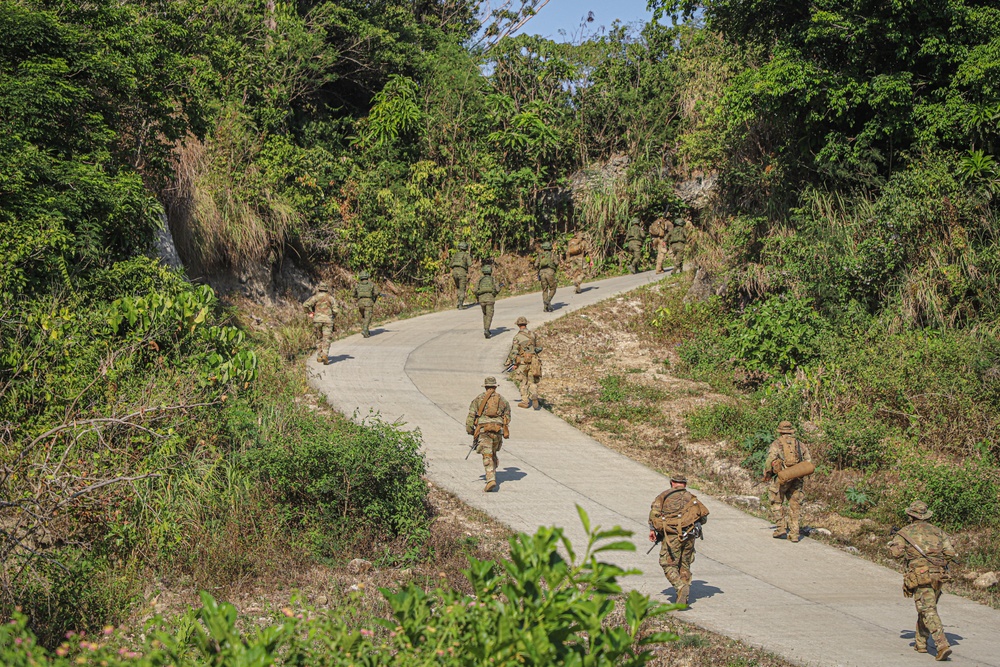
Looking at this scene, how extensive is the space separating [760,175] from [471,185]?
10230 millimetres

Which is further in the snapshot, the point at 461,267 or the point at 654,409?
the point at 461,267

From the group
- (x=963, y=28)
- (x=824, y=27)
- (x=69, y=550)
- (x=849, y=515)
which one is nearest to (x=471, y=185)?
(x=824, y=27)

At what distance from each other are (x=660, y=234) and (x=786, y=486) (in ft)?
57.4

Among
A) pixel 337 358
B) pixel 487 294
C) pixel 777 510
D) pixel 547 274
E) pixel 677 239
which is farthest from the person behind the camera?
pixel 677 239

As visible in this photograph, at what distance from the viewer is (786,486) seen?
12.1 meters

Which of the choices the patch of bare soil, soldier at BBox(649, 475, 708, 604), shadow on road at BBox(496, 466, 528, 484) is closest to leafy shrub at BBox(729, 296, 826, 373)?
the patch of bare soil

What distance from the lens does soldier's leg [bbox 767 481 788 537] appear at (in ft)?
39.9

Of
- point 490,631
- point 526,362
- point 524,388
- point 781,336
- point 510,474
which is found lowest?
Result: point 510,474

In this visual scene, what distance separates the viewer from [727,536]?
1198cm

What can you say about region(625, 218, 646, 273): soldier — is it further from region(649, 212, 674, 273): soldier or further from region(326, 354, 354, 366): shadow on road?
region(326, 354, 354, 366): shadow on road

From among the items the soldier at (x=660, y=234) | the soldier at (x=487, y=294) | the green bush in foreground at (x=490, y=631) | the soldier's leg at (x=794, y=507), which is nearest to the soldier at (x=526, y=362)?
the soldier at (x=487, y=294)

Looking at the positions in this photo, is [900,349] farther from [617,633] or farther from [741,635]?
[617,633]

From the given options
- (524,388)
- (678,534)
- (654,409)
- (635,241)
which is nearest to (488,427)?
(678,534)

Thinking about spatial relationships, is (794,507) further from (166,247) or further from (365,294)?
(166,247)
